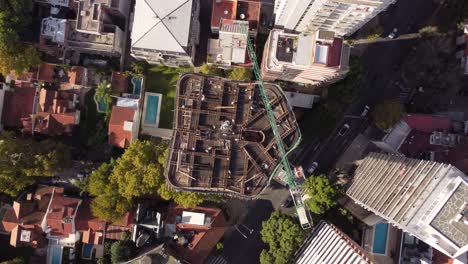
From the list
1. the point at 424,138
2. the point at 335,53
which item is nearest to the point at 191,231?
the point at 335,53

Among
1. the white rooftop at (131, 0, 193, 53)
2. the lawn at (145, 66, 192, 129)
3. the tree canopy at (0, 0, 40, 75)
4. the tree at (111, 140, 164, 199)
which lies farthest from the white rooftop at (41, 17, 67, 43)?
the tree at (111, 140, 164, 199)

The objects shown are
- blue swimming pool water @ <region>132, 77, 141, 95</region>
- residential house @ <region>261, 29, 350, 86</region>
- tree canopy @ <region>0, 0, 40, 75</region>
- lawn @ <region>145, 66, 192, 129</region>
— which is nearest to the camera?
residential house @ <region>261, 29, 350, 86</region>

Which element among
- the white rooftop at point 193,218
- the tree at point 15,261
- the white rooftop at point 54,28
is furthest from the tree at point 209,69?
the tree at point 15,261

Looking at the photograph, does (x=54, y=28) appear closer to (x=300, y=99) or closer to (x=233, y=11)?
(x=233, y=11)

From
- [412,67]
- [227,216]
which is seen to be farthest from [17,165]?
[412,67]

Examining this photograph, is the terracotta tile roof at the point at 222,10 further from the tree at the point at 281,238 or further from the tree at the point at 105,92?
the tree at the point at 281,238

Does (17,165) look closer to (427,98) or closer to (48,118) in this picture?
(48,118)

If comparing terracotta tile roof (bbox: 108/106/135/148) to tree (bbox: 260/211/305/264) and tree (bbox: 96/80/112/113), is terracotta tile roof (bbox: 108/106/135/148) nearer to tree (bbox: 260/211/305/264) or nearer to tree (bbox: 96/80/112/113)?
tree (bbox: 96/80/112/113)
